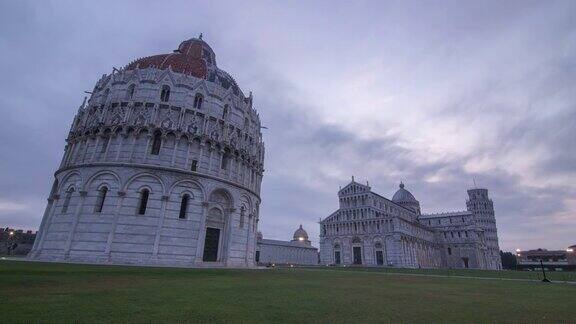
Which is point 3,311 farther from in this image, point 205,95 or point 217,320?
point 205,95

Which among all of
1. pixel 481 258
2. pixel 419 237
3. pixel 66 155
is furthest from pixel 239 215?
pixel 481 258

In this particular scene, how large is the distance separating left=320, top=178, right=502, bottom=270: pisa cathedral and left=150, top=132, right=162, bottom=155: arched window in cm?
6154

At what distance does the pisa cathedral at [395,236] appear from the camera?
243ft

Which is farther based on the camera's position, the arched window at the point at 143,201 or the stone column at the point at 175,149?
the stone column at the point at 175,149

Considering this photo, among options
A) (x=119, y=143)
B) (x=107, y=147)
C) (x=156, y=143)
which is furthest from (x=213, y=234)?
(x=107, y=147)

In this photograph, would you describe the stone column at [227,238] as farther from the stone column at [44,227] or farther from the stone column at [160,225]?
the stone column at [44,227]

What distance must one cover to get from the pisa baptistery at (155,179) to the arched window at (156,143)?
9 cm

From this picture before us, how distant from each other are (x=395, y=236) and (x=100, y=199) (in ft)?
212

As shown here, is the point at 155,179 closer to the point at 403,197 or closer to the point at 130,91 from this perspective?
the point at 130,91

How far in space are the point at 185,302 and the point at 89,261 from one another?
2163 cm

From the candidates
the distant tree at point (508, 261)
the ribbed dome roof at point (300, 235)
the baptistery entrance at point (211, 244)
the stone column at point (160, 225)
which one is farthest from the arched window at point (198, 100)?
the distant tree at point (508, 261)

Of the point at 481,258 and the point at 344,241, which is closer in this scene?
the point at 344,241

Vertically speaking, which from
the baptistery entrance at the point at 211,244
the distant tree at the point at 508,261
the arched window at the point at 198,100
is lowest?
the baptistery entrance at the point at 211,244

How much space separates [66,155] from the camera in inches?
1219
